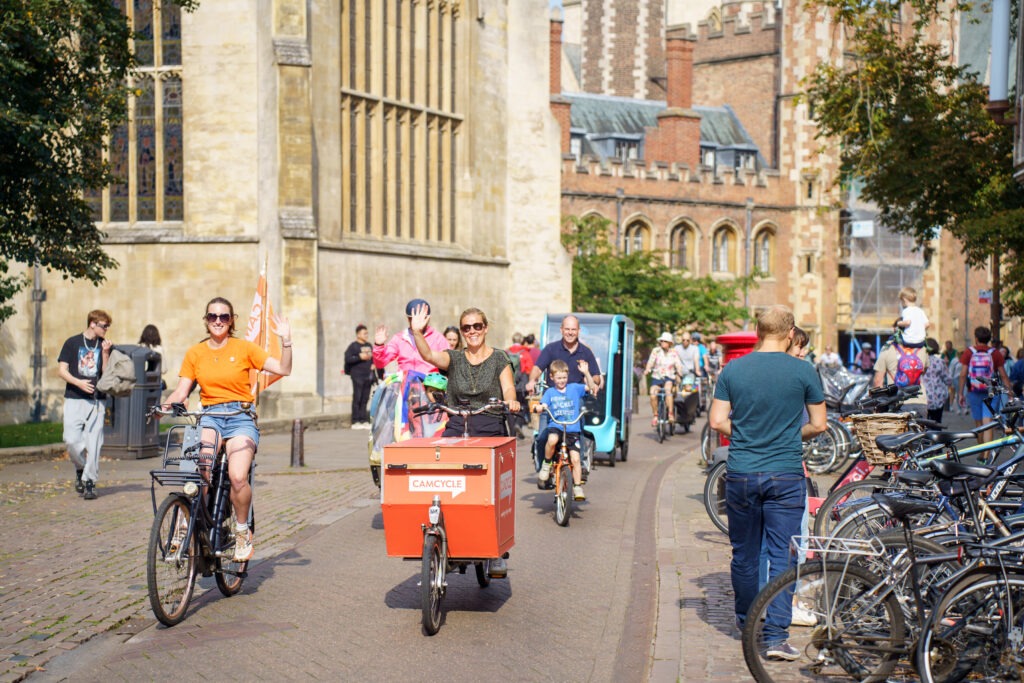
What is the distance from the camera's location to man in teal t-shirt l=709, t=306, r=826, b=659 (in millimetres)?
6523

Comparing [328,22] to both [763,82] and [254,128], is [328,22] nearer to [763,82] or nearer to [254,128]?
[254,128]

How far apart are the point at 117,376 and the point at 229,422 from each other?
5.29 m

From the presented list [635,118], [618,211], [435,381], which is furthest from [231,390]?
[635,118]

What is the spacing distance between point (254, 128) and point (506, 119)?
8337 millimetres

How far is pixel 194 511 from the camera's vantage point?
767cm

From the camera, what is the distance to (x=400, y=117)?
29.2 m

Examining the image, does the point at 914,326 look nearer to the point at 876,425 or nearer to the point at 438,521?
the point at 876,425

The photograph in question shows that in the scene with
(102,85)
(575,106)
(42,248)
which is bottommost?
(42,248)

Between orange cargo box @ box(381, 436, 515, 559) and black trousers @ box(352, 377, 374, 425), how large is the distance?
→ 16665 millimetres

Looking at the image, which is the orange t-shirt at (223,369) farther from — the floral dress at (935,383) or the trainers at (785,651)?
the floral dress at (935,383)

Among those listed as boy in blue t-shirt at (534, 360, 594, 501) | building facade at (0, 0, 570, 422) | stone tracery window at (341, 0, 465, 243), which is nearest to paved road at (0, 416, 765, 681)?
boy in blue t-shirt at (534, 360, 594, 501)

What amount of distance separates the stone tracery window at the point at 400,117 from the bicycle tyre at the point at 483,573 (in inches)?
768

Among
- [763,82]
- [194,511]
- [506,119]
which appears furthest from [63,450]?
[763,82]

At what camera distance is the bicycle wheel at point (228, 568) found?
8.06 meters
